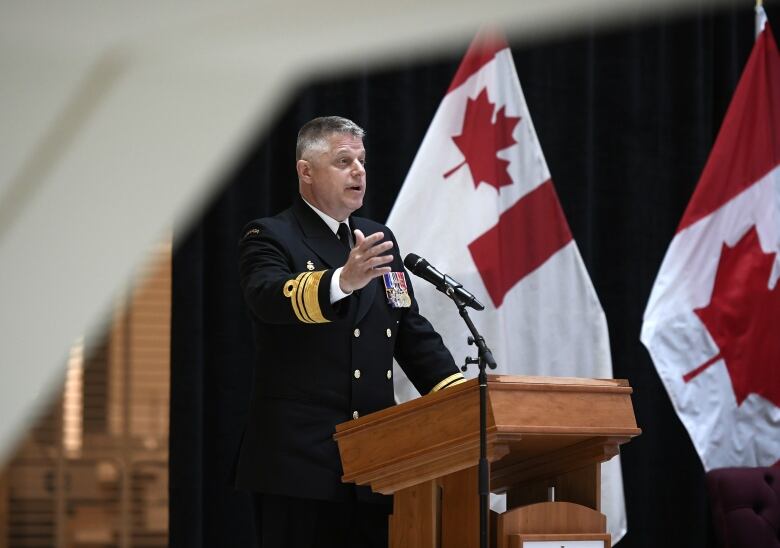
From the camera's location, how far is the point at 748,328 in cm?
434

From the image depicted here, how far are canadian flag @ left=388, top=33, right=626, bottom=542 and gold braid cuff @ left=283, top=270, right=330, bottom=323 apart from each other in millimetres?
1382

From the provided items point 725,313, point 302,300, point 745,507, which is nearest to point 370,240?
point 302,300

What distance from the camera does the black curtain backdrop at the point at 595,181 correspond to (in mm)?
3871

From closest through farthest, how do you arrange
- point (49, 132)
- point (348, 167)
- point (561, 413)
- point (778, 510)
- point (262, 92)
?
point (49, 132)
point (561, 413)
point (348, 167)
point (778, 510)
point (262, 92)

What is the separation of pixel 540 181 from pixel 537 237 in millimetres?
225

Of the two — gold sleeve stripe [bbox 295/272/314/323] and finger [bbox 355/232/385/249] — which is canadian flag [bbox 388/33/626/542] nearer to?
gold sleeve stripe [bbox 295/272/314/323]

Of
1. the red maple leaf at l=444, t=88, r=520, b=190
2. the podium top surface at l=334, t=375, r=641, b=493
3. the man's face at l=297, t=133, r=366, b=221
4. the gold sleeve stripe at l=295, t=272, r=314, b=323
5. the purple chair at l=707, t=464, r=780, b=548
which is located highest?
the red maple leaf at l=444, t=88, r=520, b=190

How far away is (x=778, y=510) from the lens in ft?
12.8

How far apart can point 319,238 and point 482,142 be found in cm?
136

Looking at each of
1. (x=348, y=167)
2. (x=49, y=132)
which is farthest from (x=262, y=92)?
(x=49, y=132)

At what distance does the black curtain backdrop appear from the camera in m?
3.87

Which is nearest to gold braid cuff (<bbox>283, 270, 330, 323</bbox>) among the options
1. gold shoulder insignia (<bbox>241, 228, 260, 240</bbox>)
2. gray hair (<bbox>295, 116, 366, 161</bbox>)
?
gold shoulder insignia (<bbox>241, 228, 260, 240</bbox>)

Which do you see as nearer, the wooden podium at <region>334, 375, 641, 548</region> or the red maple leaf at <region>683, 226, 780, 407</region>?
the wooden podium at <region>334, 375, 641, 548</region>

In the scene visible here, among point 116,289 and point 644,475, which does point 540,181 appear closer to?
point 644,475
